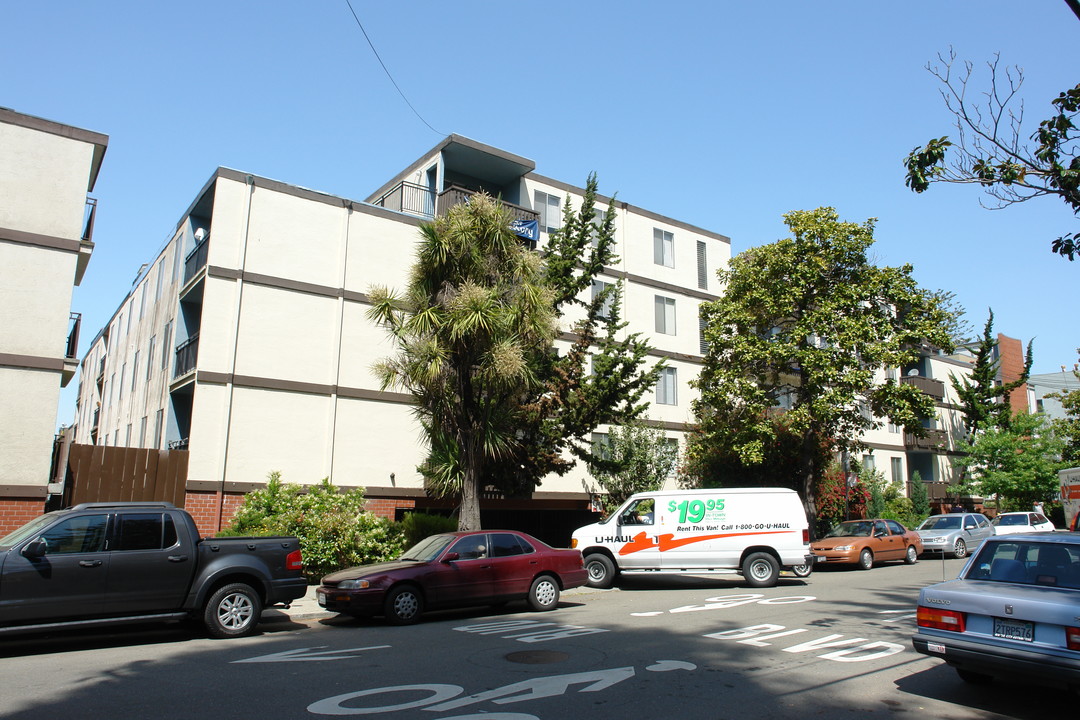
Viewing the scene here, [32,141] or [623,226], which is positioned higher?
[623,226]

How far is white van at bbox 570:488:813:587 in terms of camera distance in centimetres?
1744

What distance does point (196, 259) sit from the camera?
2188 cm

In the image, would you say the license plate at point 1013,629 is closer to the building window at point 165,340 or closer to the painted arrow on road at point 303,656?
the painted arrow on road at point 303,656

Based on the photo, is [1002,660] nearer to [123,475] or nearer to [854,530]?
[123,475]

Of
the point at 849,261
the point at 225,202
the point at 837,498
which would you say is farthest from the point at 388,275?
the point at 837,498

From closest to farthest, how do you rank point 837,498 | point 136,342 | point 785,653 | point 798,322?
1. point 785,653
2. point 798,322
3. point 136,342
4. point 837,498

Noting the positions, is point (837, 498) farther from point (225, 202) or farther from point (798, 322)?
point (225, 202)

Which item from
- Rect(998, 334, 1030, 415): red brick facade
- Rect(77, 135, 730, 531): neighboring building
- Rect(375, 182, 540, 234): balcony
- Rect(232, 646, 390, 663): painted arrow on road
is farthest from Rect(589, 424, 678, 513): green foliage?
Rect(998, 334, 1030, 415): red brick facade

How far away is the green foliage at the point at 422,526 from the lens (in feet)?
62.4

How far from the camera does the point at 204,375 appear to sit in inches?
762

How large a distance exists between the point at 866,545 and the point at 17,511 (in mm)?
22320

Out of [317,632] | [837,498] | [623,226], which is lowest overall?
[317,632]

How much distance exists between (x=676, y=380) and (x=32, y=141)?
72.0 ft

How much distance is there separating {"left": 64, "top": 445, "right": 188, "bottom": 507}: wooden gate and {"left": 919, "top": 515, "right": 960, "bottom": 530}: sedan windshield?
84.0 ft
